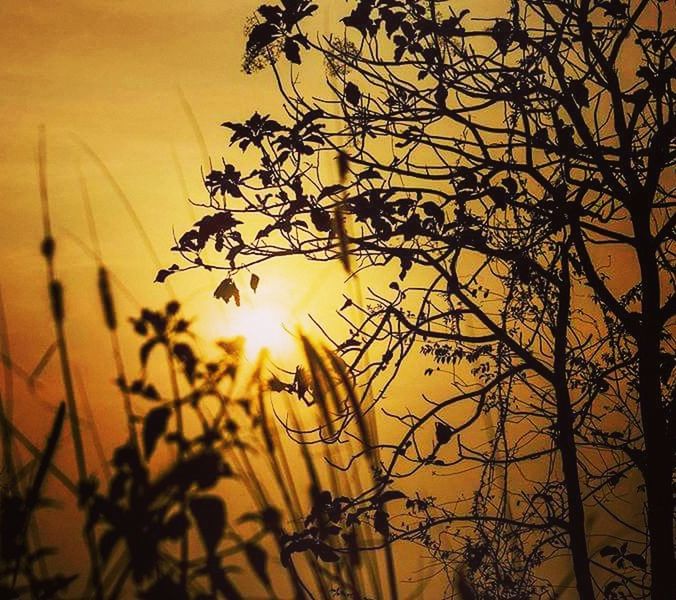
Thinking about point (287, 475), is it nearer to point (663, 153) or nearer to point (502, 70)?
point (502, 70)

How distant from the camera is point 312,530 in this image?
464 centimetres

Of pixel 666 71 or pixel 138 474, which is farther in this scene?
pixel 666 71

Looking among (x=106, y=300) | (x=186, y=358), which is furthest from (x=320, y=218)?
(x=106, y=300)

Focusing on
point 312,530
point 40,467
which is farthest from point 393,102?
point 40,467

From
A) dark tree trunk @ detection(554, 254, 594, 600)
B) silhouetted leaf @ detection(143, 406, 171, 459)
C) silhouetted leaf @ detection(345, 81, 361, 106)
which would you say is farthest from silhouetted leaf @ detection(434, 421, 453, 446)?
silhouetted leaf @ detection(143, 406, 171, 459)

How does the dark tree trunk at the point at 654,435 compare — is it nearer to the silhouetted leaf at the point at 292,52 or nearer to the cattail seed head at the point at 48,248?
the silhouetted leaf at the point at 292,52

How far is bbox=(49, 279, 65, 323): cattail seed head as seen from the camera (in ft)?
7.47

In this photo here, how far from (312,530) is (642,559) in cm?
238

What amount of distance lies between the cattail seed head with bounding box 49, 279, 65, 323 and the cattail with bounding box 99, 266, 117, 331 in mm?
113

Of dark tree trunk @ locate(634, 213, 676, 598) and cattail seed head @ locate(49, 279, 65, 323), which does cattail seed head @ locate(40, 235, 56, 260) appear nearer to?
cattail seed head @ locate(49, 279, 65, 323)

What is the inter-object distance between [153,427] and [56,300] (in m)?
0.59

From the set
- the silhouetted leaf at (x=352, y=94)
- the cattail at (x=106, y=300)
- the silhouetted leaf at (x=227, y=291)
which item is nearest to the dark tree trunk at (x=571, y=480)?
the silhouetted leaf at (x=352, y=94)

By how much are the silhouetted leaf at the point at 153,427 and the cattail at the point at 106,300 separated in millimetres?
550

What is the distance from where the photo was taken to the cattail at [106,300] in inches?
93.7
